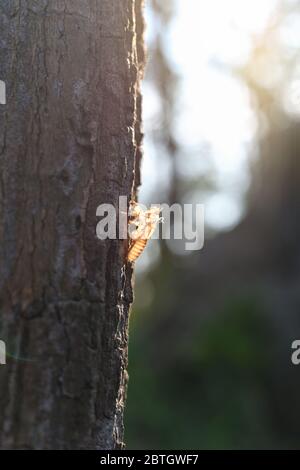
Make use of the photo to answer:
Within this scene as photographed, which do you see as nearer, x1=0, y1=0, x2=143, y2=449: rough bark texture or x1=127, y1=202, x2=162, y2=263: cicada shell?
x1=0, y1=0, x2=143, y2=449: rough bark texture

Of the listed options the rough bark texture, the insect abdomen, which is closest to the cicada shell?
the insect abdomen

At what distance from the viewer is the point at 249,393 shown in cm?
1062

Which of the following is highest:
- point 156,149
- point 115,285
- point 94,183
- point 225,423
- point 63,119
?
point 156,149

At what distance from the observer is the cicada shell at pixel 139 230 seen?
2.55 meters

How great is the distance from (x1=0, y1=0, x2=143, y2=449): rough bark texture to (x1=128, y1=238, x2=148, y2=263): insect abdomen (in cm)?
13

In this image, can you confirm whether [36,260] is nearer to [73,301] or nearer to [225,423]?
[73,301]

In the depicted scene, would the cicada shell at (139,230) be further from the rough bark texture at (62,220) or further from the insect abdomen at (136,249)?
Result: the rough bark texture at (62,220)

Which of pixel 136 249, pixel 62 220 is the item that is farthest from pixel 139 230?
pixel 62 220

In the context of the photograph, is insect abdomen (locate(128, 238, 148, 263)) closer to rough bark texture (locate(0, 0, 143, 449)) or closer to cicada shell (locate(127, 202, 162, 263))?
cicada shell (locate(127, 202, 162, 263))

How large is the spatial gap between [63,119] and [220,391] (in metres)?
9.12

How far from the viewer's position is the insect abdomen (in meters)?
2.54

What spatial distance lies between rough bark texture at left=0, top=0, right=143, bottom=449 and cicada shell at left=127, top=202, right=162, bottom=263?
0.48ft

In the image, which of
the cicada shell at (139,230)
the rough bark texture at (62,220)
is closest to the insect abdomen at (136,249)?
the cicada shell at (139,230)
